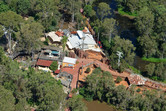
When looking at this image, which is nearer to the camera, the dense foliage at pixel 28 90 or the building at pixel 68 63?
the dense foliage at pixel 28 90

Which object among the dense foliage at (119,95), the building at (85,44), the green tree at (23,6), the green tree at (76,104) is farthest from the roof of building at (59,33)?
the green tree at (76,104)

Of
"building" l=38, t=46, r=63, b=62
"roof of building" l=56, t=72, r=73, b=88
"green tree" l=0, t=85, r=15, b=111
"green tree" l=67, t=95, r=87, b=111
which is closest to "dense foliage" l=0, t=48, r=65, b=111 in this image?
"green tree" l=0, t=85, r=15, b=111

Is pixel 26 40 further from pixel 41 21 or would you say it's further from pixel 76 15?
pixel 76 15

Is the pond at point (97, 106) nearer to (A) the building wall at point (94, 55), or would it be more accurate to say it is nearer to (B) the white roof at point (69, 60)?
(B) the white roof at point (69, 60)

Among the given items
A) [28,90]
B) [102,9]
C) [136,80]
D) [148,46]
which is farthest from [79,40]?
[28,90]

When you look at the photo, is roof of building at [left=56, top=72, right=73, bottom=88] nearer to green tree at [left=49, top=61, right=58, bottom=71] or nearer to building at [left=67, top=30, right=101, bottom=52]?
A: green tree at [left=49, top=61, right=58, bottom=71]

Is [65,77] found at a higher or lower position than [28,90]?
higher

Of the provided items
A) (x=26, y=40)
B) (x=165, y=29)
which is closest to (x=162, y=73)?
(x=165, y=29)

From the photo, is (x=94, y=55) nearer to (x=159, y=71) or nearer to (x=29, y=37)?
(x=159, y=71)

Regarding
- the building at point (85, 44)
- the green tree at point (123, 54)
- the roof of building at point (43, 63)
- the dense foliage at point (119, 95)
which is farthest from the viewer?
the building at point (85, 44)
